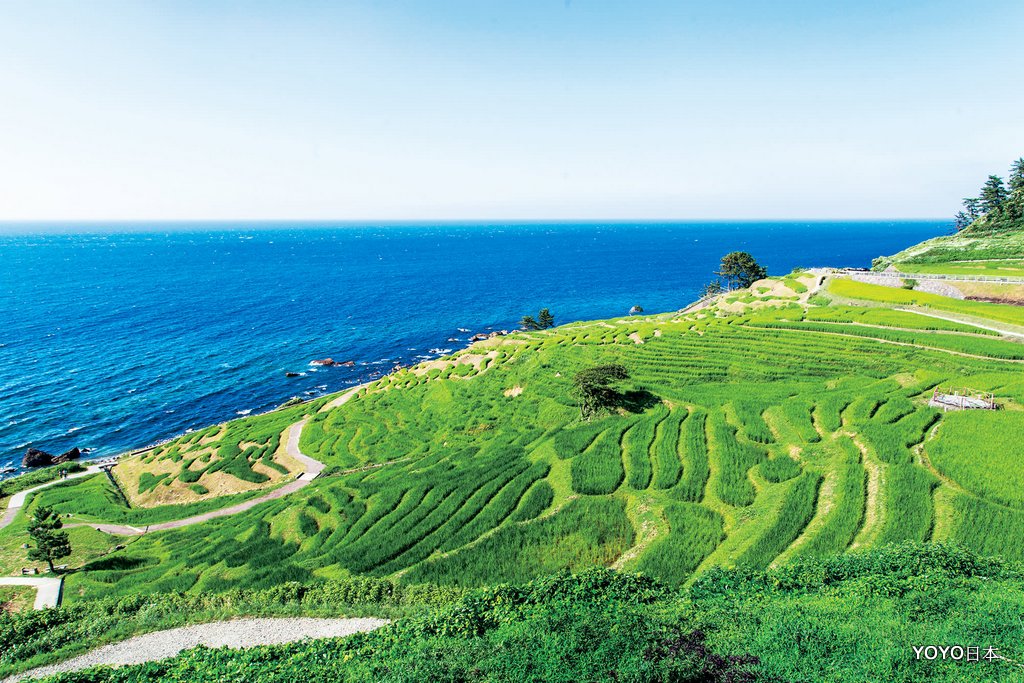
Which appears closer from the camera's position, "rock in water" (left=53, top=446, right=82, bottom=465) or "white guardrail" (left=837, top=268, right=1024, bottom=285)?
"rock in water" (left=53, top=446, right=82, bottom=465)

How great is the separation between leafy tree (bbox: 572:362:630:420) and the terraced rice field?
1.41m

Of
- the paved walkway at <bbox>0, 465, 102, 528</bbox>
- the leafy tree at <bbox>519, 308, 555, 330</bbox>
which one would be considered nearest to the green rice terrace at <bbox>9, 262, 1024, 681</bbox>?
the paved walkway at <bbox>0, 465, 102, 528</bbox>

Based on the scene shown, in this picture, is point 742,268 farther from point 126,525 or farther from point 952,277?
point 126,525

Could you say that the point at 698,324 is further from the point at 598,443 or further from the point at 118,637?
the point at 118,637

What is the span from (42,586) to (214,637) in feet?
67.3

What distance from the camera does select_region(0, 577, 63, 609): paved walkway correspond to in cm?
3031

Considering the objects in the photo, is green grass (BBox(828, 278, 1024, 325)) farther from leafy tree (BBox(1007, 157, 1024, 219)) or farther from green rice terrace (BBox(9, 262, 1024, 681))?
leafy tree (BBox(1007, 157, 1024, 219))

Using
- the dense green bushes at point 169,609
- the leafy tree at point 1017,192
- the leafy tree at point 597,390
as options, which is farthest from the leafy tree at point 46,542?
the leafy tree at point 1017,192

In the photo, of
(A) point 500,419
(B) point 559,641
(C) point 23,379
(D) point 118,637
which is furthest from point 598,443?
(C) point 23,379

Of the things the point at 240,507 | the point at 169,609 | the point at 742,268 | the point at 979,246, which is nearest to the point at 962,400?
the point at 169,609

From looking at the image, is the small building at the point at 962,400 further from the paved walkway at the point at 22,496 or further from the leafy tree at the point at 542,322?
the paved walkway at the point at 22,496

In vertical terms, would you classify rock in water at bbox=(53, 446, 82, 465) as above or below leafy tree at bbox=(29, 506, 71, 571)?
below

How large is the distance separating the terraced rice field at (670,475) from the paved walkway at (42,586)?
2.78 ft

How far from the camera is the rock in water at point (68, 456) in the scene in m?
62.2
